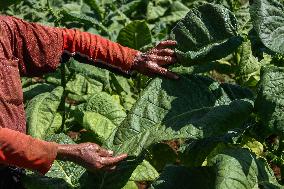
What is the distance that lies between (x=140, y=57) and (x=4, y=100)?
1.76ft

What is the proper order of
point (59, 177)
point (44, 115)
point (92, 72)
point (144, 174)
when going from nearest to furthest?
point (59, 177) < point (144, 174) < point (44, 115) < point (92, 72)

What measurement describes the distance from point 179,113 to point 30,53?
2.76ft

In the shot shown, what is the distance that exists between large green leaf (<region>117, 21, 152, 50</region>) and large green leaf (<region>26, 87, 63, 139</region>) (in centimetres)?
49

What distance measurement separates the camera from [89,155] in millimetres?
2020

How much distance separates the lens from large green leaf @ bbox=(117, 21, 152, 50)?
339cm

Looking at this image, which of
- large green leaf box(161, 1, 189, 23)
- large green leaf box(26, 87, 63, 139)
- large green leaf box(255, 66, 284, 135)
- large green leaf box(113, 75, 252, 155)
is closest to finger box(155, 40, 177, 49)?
large green leaf box(113, 75, 252, 155)

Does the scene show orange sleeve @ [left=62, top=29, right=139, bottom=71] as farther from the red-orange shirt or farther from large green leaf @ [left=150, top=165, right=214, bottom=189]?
large green leaf @ [left=150, top=165, right=214, bottom=189]

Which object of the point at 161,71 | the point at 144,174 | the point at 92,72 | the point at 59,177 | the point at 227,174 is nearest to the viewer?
the point at 227,174

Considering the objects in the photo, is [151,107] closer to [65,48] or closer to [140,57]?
[140,57]

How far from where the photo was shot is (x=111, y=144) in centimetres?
205

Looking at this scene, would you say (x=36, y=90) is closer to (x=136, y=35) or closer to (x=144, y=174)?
(x=136, y=35)

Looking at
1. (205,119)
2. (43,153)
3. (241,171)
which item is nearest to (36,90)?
(43,153)

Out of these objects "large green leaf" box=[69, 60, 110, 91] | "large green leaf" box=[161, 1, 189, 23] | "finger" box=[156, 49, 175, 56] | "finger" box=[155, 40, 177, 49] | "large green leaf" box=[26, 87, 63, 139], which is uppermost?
"finger" box=[155, 40, 177, 49]

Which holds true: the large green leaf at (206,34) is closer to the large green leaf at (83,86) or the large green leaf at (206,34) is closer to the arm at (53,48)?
the arm at (53,48)
